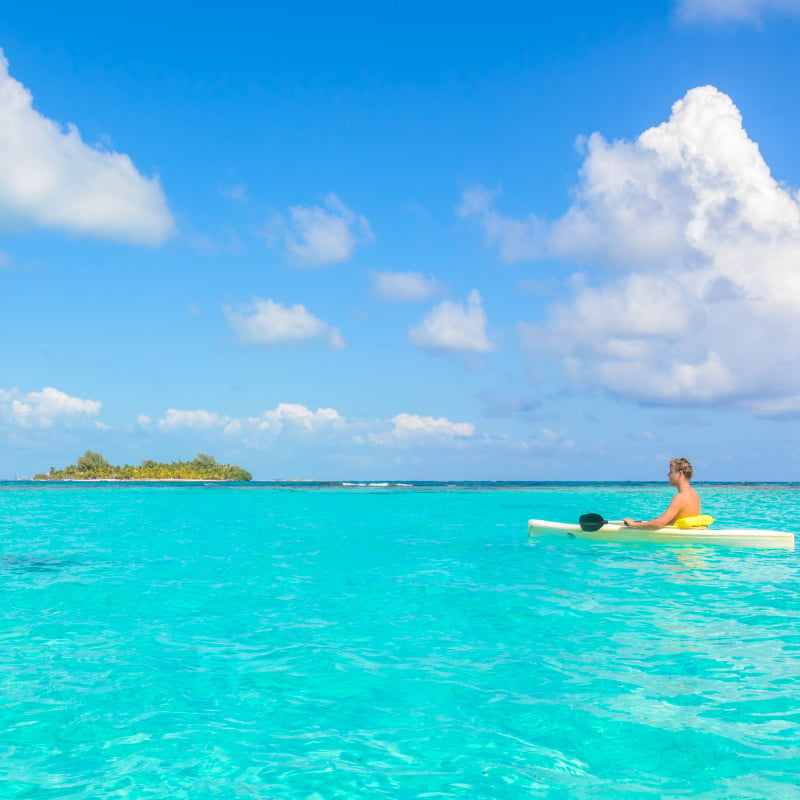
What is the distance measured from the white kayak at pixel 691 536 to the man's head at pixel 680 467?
234cm

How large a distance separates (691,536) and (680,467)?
2758 millimetres

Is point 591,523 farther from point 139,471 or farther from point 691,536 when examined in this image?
point 139,471

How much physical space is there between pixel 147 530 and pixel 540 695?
84.0ft

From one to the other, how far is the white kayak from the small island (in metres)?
172

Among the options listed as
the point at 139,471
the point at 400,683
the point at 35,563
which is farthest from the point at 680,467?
the point at 139,471

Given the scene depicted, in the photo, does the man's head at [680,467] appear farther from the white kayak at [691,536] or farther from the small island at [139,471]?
the small island at [139,471]

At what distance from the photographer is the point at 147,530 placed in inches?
1185

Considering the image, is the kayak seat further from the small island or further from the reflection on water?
the small island

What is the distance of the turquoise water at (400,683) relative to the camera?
5.99 m

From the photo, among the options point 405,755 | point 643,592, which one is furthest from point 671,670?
point 643,592

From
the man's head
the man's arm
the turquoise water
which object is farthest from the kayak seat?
the turquoise water

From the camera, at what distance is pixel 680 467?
2019 cm

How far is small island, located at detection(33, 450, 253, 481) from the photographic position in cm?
18000

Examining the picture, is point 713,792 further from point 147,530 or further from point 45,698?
point 147,530
